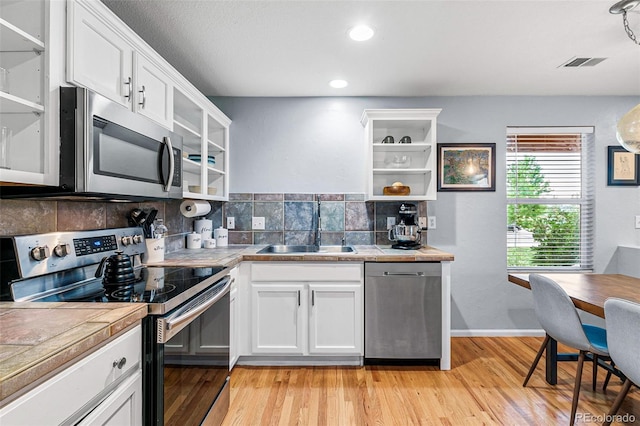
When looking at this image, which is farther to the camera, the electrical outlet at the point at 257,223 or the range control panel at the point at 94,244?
the electrical outlet at the point at 257,223

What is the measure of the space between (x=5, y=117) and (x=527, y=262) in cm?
384

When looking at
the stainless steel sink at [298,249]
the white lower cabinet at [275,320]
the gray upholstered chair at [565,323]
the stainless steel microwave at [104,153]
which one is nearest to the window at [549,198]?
the gray upholstered chair at [565,323]

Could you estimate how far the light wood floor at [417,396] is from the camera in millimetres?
1865

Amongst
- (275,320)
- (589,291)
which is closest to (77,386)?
(275,320)

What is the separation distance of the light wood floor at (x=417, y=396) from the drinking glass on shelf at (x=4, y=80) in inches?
72.1

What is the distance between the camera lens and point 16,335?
33.4 inches

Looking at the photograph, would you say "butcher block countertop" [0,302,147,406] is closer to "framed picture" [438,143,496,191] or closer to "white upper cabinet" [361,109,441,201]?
"white upper cabinet" [361,109,441,201]

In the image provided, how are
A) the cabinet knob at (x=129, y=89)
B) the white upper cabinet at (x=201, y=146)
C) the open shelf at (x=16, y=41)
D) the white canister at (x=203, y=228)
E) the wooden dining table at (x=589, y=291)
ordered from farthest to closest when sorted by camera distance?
the white canister at (x=203, y=228), the white upper cabinet at (x=201, y=146), the wooden dining table at (x=589, y=291), the cabinet knob at (x=129, y=89), the open shelf at (x=16, y=41)

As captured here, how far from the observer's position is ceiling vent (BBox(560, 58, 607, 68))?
2398 mm

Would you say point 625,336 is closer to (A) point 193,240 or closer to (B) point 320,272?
(B) point 320,272

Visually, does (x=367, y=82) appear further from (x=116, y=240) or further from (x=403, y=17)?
(x=116, y=240)

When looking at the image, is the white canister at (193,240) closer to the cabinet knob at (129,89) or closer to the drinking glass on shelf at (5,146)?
the cabinet knob at (129,89)

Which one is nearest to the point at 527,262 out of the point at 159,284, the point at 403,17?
the point at 403,17

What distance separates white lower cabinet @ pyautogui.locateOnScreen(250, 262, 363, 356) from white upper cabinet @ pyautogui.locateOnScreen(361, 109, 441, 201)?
2.73ft
